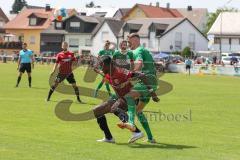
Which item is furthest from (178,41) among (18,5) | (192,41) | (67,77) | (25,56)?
(18,5)

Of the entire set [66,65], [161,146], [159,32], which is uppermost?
[159,32]

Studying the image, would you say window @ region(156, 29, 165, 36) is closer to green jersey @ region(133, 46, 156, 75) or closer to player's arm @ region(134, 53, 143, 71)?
green jersey @ region(133, 46, 156, 75)

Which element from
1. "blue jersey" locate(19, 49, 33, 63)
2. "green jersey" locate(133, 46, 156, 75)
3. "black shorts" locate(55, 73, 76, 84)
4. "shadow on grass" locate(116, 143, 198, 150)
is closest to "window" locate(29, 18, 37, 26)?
"blue jersey" locate(19, 49, 33, 63)

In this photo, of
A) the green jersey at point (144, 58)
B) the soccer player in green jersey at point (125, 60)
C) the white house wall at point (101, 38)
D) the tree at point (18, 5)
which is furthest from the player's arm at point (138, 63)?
the tree at point (18, 5)

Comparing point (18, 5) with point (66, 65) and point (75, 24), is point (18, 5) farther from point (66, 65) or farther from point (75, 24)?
point (66, 65)

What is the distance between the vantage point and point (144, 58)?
11.9 meters

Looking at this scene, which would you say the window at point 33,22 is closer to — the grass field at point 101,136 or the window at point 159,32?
the window at point 159,32

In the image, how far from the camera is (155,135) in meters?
13.3

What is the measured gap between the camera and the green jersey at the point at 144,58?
11.8 m

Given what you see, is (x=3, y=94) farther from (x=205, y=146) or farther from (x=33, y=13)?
(x=33, y=13)

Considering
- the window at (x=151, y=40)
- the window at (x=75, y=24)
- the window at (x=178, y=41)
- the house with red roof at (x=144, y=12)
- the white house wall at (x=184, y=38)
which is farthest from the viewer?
the house with red roof at (x=144, y=12)

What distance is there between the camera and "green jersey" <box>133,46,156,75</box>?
1179 centimetres

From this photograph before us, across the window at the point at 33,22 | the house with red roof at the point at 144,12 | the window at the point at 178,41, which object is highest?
the house with red roof at the point at 144,12

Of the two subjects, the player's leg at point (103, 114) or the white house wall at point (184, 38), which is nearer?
the player's leg at point (103, 114)
